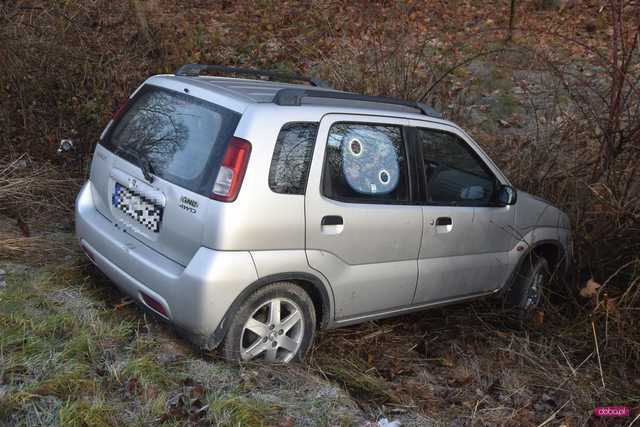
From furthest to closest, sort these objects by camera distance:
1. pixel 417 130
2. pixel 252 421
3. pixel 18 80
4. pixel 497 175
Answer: pixel 18 80 → pixel 497 175 → pixel 417 130 → pixel 252 421

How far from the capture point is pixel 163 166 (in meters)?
3.94

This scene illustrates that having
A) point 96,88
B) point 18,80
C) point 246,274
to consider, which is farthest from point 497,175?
point 18,80

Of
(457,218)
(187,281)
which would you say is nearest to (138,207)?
(187,281)

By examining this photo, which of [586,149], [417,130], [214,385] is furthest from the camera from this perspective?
[586,149]

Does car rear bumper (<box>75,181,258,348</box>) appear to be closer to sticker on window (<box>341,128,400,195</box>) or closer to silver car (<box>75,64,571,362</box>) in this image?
silver car (<box>75,64,571,362</box>)

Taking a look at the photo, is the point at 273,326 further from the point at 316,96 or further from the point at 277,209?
the point at 316,96

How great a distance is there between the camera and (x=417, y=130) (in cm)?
458

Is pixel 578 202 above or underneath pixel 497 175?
underneath

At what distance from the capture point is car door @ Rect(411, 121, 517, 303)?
4.63 m

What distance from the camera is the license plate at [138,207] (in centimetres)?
389

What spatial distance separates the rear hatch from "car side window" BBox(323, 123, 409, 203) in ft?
2.30

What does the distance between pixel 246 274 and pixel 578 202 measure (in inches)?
139

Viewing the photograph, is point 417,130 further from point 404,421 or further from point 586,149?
point 586,149

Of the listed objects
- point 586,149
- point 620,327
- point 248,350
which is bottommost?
point 620,327
